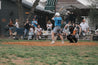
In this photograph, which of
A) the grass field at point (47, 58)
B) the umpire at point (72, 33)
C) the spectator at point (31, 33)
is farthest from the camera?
the spectator at point (31, 33)

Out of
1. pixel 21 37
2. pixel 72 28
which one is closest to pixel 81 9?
pixel 21 37

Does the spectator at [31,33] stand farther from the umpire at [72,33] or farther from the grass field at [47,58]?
the grass field at [47,58]

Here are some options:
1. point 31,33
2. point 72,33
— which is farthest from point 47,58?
point 31,33

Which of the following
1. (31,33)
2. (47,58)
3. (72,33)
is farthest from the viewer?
(31,33)

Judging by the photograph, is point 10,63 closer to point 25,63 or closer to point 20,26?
point 25,63

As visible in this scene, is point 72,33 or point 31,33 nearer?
point 72,33

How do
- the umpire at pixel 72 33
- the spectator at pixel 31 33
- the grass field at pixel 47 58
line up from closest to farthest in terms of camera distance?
the grass field at pixel 47 58 → the umpire at pixel 72 33 → the spectator at pixel 31 33

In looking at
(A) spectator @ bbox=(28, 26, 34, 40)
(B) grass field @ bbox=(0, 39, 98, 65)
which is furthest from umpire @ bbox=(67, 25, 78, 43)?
(B) grass field @ bbox=(0, 39, 98, 65)

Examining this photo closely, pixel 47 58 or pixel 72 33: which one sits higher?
pixel 72 33

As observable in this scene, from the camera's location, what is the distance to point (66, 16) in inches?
1069

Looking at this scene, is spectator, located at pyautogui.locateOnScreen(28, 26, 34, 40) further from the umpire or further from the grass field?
the grass field

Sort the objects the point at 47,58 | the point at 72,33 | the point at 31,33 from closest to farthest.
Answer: the point at 47,58
the point at 72,33
the point at 31,33

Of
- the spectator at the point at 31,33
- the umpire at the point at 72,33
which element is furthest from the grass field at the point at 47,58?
the spectator at the point at 31,33

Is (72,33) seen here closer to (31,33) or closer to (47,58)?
(31,33)
